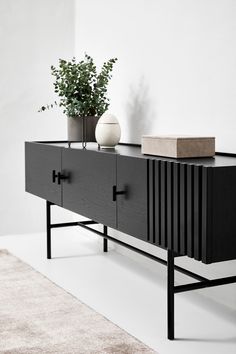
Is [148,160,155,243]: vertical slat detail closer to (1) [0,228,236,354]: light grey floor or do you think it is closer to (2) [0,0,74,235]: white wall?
(1) [0,228,236,354]: light grey floor

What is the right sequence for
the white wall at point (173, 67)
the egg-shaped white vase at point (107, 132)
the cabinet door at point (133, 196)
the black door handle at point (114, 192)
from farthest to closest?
the egg-shaped white vase at point (107, 132)
the white wall at point (173, 67)
the black door handle at point (114, 192)
the cabinet door at point (133, 196)

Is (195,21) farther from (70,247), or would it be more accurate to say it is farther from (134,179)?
(70,247)

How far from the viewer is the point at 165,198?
2.38 meters

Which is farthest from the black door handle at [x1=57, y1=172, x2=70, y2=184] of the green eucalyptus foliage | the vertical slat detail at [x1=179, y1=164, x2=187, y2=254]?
the vertical slat detail at [x1=179, y1=164, x2=187, y2=254]

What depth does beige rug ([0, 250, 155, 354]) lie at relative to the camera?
7.66 feet

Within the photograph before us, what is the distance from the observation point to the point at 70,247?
4.07m

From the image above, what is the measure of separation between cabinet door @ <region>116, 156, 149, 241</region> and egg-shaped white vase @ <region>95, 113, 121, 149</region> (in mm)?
460

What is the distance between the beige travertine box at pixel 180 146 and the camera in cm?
244

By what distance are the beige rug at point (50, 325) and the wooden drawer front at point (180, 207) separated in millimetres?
440

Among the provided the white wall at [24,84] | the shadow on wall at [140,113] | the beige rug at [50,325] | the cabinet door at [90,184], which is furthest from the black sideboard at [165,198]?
the white wall at [24,84]

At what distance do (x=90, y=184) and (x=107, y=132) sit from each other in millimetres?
322

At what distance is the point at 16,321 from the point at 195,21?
5.51 ft

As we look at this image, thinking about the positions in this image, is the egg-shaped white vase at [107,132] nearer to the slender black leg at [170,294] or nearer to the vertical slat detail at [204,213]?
the slender black leg at [170,294]

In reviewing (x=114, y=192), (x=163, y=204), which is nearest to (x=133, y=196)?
(x=114, y=192)
